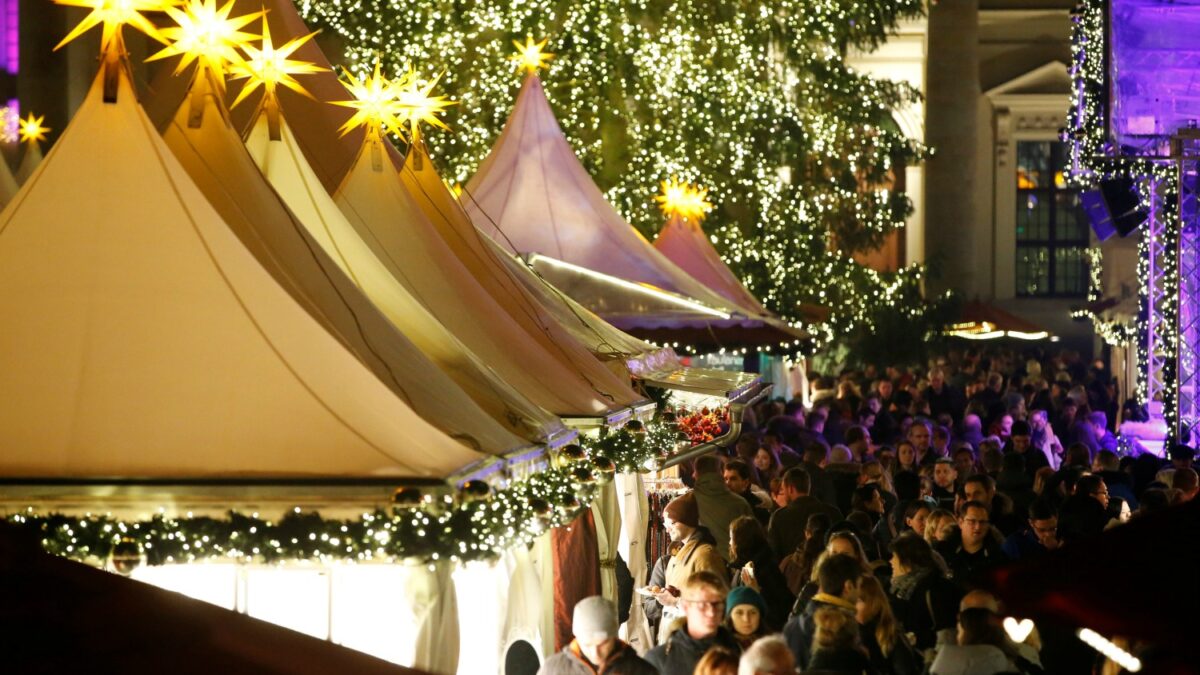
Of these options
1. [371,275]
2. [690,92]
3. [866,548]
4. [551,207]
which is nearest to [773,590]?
[866,548]

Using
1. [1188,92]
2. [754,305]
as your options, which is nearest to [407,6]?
[754,305]

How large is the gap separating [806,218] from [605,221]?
36.4 ft

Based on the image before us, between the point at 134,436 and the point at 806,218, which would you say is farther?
the point at 806,218

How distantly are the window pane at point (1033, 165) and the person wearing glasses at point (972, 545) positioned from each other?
187 ft

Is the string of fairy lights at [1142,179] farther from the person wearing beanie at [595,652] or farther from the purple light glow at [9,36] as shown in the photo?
the purple light glow at [9,36]

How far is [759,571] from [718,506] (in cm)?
202

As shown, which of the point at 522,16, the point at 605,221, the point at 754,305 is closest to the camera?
the point at 605,221

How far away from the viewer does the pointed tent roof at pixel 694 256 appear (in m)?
21.7

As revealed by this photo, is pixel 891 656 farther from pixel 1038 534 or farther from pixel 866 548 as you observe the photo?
pixel 1038 534

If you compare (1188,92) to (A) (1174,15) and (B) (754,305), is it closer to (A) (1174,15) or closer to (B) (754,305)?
(A) (1174,15)

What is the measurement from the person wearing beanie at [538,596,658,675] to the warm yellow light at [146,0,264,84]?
2.60 metres

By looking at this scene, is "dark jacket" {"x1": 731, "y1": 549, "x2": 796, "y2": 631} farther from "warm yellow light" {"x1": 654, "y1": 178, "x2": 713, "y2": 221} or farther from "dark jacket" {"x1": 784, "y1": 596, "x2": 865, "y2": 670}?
"warm yellow light" {"x1": 654, "y1": 178, "x2": 713, "y2": 221}

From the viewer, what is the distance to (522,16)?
80.5 feet

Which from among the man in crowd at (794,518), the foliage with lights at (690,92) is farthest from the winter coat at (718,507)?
the foliage with lights at (690,92)
